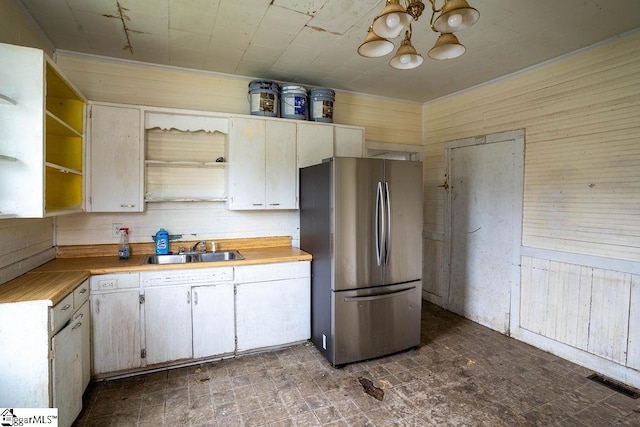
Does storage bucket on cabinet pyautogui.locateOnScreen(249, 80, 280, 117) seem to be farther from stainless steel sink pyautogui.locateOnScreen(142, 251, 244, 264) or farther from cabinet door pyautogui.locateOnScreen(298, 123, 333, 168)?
stainless steel sink pyautogui.locateOnScreen(142, 251, 244, 264)

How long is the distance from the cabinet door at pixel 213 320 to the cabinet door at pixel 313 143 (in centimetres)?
158

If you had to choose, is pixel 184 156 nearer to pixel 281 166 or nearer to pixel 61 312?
pixel 281 166

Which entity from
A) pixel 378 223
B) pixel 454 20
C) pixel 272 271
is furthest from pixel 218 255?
pixel 454 20

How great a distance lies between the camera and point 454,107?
4.25m

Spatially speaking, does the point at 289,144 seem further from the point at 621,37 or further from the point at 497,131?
the point at 621,37

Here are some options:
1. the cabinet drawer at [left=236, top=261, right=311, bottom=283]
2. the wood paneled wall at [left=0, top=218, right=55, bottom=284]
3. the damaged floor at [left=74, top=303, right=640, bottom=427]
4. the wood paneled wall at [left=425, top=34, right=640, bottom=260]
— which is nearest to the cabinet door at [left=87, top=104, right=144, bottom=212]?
the wood paneled wall at [left=0, top=218, right=55, bottom=284]

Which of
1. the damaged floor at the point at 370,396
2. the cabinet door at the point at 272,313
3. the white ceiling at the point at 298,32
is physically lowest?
the damaged floor at the point at 370,396

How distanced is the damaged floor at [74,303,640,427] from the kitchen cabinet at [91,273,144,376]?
0.17m

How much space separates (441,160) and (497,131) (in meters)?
0.87

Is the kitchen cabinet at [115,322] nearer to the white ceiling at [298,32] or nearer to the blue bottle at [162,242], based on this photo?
the blue bottle at [162,242]

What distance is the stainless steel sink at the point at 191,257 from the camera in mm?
3184

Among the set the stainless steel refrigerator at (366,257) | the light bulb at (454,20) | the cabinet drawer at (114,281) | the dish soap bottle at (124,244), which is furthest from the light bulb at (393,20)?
the dish soap bottle at (124,244)

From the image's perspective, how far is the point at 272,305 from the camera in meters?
3.13

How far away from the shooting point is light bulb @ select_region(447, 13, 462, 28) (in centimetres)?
154
